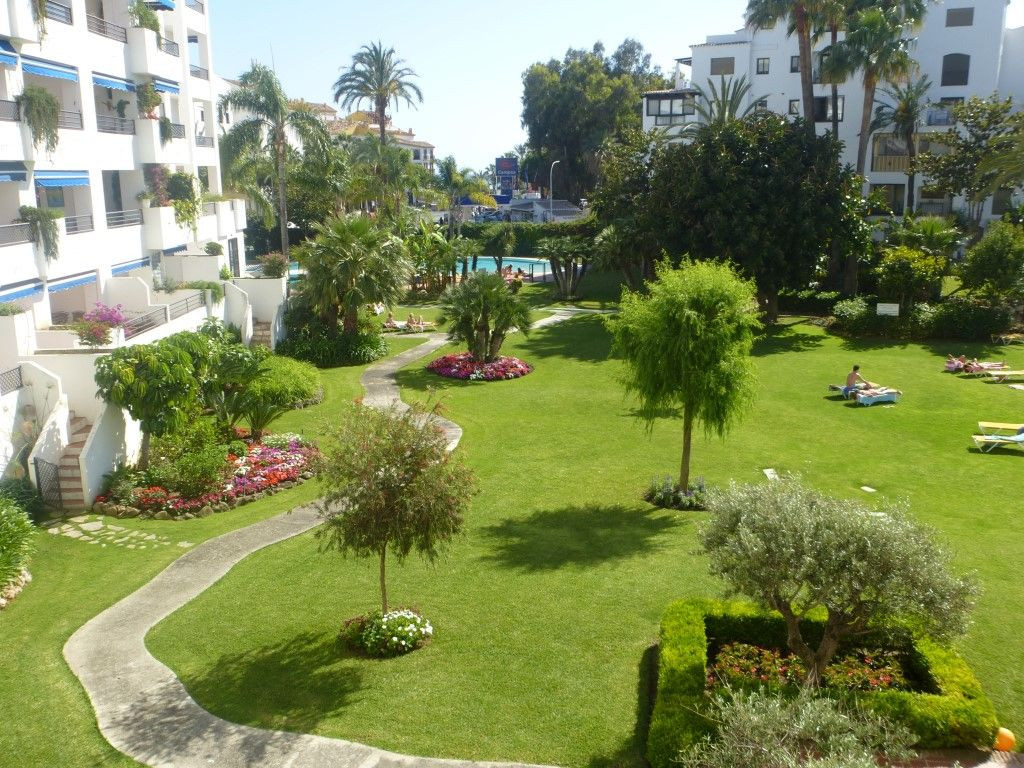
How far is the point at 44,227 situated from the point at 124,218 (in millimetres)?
7355

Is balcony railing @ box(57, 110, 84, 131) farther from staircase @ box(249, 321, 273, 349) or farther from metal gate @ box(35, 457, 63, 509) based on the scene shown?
metal gate @ box(35, 457, 63, 509)

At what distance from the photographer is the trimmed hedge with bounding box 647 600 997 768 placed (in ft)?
35.4

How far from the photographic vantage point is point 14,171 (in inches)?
971

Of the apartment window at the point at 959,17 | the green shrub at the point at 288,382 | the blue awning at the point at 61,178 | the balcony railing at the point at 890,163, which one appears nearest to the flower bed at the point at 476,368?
the green shrub at the point at 288,382

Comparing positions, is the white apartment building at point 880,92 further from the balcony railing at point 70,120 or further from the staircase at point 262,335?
the balcony railing at point 70,120

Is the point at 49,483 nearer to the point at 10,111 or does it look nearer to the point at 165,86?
the point at 10,111

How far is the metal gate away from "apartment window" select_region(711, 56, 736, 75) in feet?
173

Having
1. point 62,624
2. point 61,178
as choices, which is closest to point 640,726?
point 62,624

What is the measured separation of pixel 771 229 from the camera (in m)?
37.3

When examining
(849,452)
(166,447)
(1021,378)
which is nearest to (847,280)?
(1021,378)

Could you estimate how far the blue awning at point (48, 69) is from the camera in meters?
25.2

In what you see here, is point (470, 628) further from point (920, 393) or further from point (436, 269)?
point (436, 269)

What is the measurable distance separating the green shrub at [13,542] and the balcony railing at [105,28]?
19147 millimetres

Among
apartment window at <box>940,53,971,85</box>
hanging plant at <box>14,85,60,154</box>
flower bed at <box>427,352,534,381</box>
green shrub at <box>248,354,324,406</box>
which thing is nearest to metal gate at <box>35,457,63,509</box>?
green shrub at <box>248,354,324,406</box>
